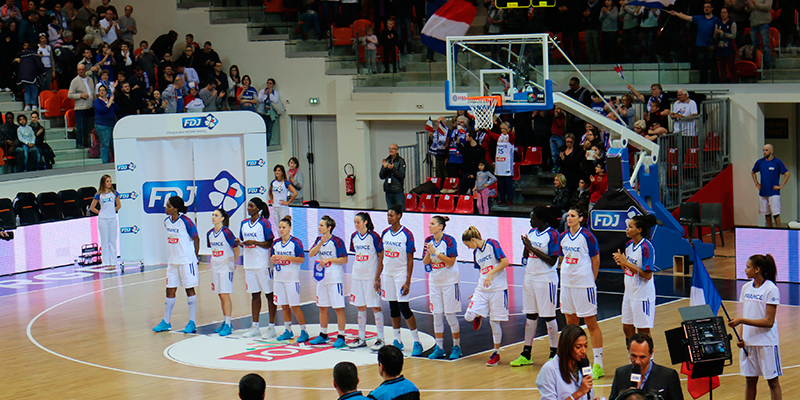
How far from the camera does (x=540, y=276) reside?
38.0ft

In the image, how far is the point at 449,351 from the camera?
41.0 ft

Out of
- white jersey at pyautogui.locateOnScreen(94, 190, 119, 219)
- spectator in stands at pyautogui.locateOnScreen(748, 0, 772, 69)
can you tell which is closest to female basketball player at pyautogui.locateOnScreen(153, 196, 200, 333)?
white jersey at pyautogui.locateOnScreen(94, 190, 119, 219)

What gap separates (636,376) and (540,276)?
4.68m

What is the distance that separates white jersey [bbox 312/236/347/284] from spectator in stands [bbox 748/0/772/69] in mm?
12315

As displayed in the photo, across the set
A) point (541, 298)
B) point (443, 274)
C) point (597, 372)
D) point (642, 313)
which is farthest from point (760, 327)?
point (443, 274)

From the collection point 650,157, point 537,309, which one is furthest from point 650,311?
point 650,157

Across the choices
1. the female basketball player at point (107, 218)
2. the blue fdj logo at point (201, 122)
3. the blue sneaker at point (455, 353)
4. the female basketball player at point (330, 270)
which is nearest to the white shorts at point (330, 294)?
the female basketball player at point (330, 270)

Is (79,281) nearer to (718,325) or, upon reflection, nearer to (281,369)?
(281,369)

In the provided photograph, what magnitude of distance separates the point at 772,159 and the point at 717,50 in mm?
3129

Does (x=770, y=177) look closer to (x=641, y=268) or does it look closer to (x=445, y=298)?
(x=641, y=268)

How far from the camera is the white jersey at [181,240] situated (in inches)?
556

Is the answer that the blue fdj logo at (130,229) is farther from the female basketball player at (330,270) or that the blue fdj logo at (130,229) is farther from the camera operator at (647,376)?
the camera operator at (647,376)

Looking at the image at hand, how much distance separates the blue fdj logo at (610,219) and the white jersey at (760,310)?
7837 mm

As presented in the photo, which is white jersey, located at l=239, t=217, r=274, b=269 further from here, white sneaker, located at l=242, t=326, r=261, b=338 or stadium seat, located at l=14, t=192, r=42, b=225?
stadium seat, located at l=14, t=192, r=42, b=225
